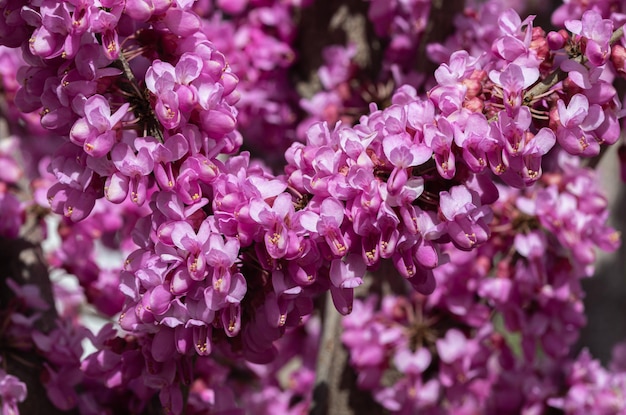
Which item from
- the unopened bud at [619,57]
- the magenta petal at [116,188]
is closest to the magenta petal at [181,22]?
the magenta petal at [116,188]

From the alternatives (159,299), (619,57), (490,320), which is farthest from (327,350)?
(619,57)

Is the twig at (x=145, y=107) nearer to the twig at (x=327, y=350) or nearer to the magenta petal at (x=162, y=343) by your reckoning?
the magenta petal at (x=162, y=343)

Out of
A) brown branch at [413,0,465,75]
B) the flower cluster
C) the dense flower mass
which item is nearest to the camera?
the dense flower mass

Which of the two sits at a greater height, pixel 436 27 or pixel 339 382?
pixel 436 27

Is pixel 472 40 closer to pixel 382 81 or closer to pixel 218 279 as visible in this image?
pixel 382 81

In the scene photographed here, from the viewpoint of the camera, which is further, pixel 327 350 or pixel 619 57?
pixel 327 350

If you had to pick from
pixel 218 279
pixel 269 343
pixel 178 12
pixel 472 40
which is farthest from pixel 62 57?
pixel 472 40

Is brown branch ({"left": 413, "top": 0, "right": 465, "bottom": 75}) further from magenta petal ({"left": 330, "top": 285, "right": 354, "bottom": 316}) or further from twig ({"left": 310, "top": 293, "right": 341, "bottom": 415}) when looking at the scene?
magenta petal ({"left": 330, "top": 285, "right": 354, "bottom": 316})

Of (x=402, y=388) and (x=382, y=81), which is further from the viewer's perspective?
(x=382, y=81)

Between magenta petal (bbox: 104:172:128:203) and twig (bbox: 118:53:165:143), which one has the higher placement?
twig (bbox: 118:53:165:143)

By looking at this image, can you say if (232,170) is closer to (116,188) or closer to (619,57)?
(116,188)

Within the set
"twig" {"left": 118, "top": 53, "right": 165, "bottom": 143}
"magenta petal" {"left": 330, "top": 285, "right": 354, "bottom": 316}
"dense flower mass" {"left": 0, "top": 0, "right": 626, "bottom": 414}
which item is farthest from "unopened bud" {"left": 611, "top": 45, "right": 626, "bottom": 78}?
"twig" {"left": 118, "top": 53, "right": 165, "bottom": 143}
